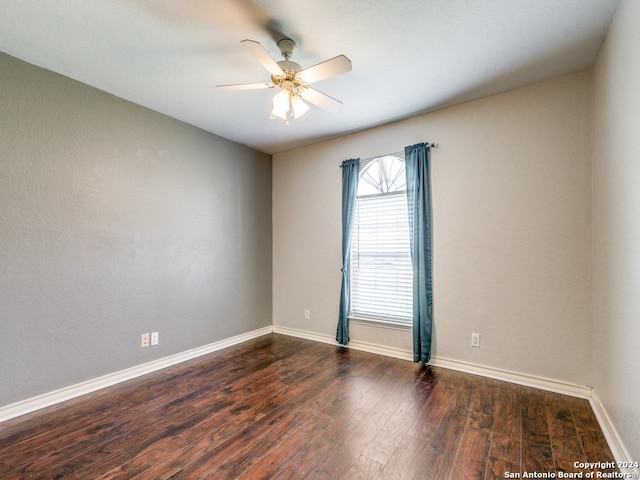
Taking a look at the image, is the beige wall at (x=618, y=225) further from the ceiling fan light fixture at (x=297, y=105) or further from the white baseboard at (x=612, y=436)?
the ceiling fan light fixture at (x=297, y=105)

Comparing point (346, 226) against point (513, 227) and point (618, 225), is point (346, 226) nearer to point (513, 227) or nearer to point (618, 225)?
point (513, 227)

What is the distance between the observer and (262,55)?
72.7 inches

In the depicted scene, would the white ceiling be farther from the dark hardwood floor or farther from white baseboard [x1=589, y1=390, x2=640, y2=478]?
the dark hardwood floor

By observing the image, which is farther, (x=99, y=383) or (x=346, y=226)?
(x=346, y=226)

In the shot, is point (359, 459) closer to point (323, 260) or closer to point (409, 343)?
A: point (409, 343)

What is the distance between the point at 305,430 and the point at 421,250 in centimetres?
200

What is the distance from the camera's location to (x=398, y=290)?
3.43 metres

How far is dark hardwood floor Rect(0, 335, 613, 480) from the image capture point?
1.68 metres

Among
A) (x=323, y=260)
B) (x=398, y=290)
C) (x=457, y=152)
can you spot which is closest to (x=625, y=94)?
(x=457, y=152)

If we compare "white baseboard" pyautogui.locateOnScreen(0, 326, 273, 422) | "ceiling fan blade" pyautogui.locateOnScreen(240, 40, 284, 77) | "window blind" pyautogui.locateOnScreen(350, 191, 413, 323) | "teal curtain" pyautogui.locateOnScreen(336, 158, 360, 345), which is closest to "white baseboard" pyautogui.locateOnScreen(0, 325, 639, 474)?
"white baseboard" pyautogui.locateOnScreen(0, 326, 273, 422)

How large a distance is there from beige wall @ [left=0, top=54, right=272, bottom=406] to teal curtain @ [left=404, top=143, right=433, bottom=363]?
2.25 m

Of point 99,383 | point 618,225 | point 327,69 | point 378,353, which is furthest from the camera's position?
point 378,353

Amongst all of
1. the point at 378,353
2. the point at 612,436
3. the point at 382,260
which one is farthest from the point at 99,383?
the point at 612,436

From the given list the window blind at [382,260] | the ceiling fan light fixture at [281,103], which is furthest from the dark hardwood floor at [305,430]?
the ceiling fan light fixture at [281,103]
